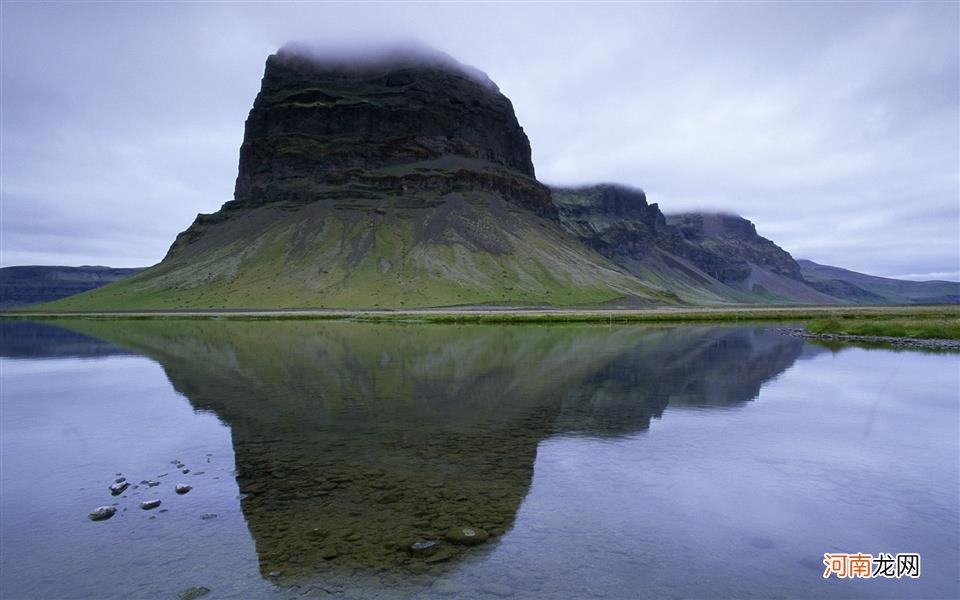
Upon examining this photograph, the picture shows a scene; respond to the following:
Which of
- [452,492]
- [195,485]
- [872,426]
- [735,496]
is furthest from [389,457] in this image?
[872,426]

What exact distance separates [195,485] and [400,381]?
17.1 metres

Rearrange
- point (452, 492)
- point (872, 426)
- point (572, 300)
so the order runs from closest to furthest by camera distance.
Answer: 1. point (452, 492)
2. point (872, 426)
3. point (572, 300)

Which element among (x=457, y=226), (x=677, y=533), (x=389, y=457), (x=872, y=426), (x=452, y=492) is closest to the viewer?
(x=677, y=533)

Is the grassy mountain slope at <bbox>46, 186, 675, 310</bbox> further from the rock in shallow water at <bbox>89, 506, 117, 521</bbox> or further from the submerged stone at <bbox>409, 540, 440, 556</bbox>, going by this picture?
the submerged stone at <bbox>409, 540, 440, 556</bbox>

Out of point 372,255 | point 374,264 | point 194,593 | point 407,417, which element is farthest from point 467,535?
point 372,255

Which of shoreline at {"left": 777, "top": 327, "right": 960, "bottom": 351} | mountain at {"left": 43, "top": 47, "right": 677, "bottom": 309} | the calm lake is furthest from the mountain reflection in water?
mountain at {"left": 43, "top": 47, "right": 677, "bottom": 309}

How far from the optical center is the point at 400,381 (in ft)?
104

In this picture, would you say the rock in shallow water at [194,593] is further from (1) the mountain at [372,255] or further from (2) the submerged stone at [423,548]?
(1) the mountain at [372,255]

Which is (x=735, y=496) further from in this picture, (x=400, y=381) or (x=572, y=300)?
(x=572, y=300)

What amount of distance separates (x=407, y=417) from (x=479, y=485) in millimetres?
8570

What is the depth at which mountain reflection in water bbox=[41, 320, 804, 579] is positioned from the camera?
11828 mm

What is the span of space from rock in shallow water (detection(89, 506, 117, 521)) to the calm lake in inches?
8.2

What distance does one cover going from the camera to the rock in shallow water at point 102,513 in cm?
1249

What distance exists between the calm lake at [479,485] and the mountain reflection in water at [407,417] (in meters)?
0.11
